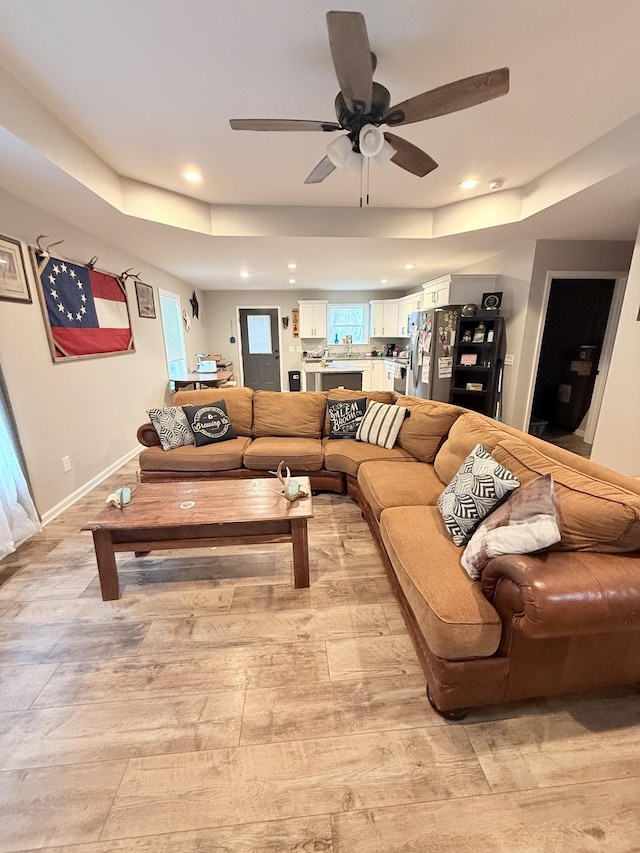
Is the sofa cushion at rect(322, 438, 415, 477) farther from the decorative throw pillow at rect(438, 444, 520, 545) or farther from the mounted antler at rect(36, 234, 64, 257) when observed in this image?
the mounted antler at rect(36, 234, 64, 257)

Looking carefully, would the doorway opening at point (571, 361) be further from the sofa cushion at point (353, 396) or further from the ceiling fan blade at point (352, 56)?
the ceiling fan blade at point (352, 56)

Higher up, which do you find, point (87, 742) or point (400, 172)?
point (400, 172)

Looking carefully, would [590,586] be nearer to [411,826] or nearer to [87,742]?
[411,826]

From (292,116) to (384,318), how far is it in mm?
5769

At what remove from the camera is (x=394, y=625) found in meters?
1.69

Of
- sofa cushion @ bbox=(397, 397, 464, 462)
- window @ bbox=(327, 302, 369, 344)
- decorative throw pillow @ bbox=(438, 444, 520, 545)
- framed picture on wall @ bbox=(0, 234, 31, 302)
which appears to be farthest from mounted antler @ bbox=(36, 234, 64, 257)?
window @ bbox=(327, 302, 369, 344)

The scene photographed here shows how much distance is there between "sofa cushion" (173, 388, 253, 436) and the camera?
10.7 feet

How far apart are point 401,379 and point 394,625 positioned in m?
5.42

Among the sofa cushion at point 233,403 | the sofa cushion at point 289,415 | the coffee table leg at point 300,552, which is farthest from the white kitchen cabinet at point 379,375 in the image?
the coffee table leg at point 300,552

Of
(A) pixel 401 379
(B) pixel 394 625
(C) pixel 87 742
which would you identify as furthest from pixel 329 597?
(A) pixel 401 379

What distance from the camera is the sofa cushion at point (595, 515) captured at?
3.84 ft

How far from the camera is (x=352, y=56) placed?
4.06 feet

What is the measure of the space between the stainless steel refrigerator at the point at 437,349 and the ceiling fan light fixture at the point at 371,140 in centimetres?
321

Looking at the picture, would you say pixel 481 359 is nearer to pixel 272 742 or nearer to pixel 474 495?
pixel 474 495
